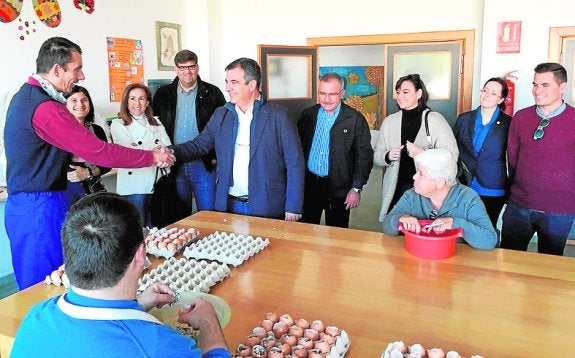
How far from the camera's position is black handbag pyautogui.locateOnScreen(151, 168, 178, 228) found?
351 cm

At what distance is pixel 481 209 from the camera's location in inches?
84.4

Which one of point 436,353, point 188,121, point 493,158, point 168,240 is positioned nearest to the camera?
point 436,353

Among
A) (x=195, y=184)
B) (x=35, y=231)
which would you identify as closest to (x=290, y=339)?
(x=35, y=231)

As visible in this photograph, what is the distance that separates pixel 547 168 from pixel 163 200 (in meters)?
2.51

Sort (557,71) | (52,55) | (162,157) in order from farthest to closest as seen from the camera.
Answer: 1. (162,157)
2. (557,71)
3. (52,55)

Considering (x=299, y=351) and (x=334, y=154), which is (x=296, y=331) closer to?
(x=299, y=351)

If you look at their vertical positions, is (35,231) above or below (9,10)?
below

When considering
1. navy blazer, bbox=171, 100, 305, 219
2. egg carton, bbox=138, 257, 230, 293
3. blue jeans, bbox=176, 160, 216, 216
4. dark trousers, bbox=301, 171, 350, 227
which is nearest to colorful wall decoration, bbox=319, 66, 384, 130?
dark trousers, bbox=301, 171, 350, 227

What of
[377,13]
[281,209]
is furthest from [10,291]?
[377,13]

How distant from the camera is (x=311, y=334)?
138 centimetres

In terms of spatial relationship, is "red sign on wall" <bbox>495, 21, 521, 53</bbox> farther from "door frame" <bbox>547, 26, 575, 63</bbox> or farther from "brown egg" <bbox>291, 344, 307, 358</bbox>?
"brown egg" <bbox>291, 344, 307, 358</bbox>

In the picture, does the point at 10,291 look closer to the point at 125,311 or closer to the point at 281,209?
the point at 281,209

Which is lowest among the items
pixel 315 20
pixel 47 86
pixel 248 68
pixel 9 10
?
pixel 47 86

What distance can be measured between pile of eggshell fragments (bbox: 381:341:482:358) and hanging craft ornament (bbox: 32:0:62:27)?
379 centimetres
